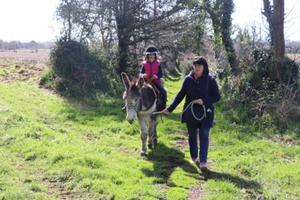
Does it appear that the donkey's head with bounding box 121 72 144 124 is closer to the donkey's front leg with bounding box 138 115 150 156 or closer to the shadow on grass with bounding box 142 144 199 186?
the donkey's front leg with bounding box 138 115 150 156

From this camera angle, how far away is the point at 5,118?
38.4 feet

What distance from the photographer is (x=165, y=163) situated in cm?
895

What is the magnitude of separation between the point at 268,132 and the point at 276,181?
4.06 m

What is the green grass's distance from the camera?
7.02 meters

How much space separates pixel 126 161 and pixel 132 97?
147cm

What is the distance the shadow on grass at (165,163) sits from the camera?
8.05 meters

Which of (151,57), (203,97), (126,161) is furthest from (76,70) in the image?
(203,97)

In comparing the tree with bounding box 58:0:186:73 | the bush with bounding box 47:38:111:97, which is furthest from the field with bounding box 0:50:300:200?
the tree with bounding box 58:0:186:73

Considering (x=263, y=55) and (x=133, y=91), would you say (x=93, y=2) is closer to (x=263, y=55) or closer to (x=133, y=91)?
(x=263, y=55)

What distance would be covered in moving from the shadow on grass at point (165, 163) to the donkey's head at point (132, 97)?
47.8 inches

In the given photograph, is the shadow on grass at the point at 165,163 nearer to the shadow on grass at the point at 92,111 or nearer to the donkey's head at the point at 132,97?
the donkey's head at the point at 132,97

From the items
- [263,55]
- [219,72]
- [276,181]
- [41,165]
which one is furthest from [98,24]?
[276,181]

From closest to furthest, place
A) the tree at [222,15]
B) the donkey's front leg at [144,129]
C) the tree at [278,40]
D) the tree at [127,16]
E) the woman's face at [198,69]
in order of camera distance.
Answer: the woman's face at [198,69] → the donkey's front leg at [144,129] → the tree at [278,40] → the tree at [127,16] → the tree at [222,15]

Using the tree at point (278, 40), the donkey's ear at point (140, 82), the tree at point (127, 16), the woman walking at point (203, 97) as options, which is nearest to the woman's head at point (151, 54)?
the donkey's ear at point (140, 82)
